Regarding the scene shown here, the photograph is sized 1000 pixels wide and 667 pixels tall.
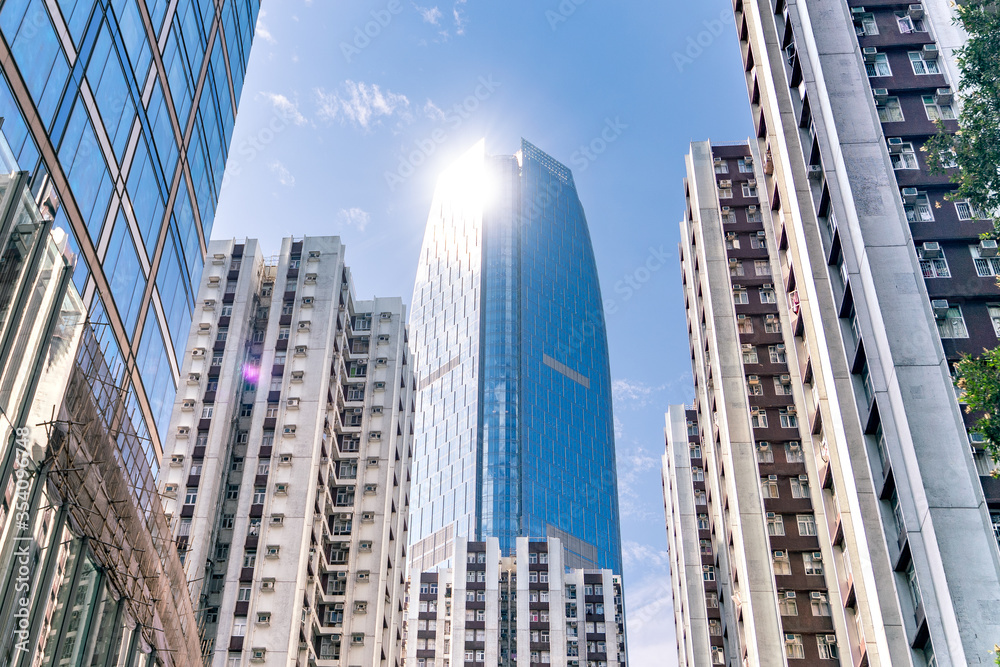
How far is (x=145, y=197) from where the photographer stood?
31.2 m

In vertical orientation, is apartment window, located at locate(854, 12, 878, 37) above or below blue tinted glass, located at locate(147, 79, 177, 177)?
above

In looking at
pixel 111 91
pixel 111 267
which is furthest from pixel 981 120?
pixel 111 267

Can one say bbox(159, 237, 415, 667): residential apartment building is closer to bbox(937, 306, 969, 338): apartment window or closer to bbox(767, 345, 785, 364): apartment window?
bbox(767, 345, 785, 364): apartment window

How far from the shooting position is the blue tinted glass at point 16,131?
1962cm

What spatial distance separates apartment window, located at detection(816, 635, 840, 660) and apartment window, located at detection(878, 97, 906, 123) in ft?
109

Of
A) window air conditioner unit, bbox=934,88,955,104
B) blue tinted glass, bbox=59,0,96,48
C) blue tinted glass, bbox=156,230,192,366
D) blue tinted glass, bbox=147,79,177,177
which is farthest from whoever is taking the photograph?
window air conditioner unit, bbox=934,88,955,104

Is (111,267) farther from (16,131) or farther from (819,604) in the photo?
(819,604)

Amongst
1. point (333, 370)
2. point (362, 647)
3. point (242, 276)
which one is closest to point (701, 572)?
point (362, 647)

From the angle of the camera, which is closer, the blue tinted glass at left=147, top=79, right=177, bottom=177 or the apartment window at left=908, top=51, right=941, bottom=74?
the blue tinted glass at left=147, top=79, right=177, bottom=177

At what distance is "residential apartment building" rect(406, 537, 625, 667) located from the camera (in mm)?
120500

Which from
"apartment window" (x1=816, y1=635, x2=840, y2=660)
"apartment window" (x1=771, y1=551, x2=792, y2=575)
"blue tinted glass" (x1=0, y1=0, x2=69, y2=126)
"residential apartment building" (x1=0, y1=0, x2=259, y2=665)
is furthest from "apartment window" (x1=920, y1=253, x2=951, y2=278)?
"blue tinted glass" (x1=0, y1=0, x2=69, y2=126)

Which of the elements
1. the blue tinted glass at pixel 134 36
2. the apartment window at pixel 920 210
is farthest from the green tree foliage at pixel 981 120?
the blue tinted glass at pixel 134 36

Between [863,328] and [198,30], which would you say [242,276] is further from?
[863,328]

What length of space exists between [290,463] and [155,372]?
43.8 m
